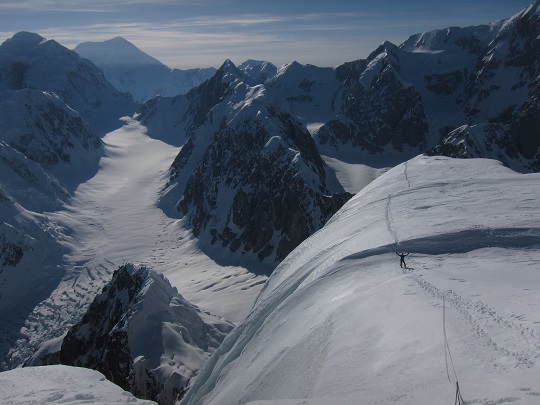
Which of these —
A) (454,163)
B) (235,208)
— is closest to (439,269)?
(454,163)

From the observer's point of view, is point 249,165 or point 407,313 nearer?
point 407,313

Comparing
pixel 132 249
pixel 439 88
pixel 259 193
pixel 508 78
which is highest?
pixel 508 78

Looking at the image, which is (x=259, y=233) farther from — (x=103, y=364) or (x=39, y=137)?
(x=39, y=137)

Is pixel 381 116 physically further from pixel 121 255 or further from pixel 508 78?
pixel 121 255

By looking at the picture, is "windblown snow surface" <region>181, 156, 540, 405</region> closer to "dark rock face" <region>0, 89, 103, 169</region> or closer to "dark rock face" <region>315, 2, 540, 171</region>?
"dark rock face" <region>315, 2, 540, 171</region>

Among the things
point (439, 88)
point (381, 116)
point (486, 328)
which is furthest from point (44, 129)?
point (486, 328)
